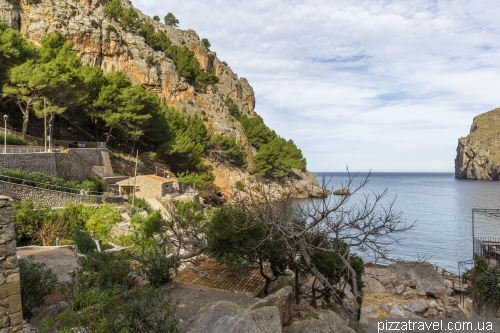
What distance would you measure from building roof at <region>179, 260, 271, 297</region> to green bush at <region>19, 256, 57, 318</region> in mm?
4832

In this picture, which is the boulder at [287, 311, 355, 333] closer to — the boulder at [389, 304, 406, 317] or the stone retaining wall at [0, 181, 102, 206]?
the boulder at [389, 304, 406, 317]

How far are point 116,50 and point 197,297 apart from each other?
166ft

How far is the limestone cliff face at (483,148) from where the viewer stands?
381ft

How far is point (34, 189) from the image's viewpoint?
19375 millimetres

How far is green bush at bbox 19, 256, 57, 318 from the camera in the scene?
6.75 metres

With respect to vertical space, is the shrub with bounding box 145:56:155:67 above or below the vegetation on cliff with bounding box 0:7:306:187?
above

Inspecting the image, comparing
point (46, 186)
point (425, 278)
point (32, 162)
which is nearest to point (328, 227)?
point (425, 278)

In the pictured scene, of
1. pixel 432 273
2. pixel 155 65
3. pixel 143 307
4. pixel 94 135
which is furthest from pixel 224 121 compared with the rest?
pixel 143 307

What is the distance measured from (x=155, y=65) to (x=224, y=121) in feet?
47.3

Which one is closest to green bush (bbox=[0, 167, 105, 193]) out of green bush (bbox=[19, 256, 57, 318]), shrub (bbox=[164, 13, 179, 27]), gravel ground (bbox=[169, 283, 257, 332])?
green bush (bbox=[19, 256, 57, 318])

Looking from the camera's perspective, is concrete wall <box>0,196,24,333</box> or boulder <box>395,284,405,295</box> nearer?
concrete wall <box>0,196,24,333</box>

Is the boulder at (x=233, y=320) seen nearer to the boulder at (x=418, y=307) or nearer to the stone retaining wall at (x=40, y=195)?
the boulder at (x=418, y=307)

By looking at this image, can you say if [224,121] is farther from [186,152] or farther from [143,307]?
[143,307]

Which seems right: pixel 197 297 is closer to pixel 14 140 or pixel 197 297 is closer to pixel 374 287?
pixel 374 287
